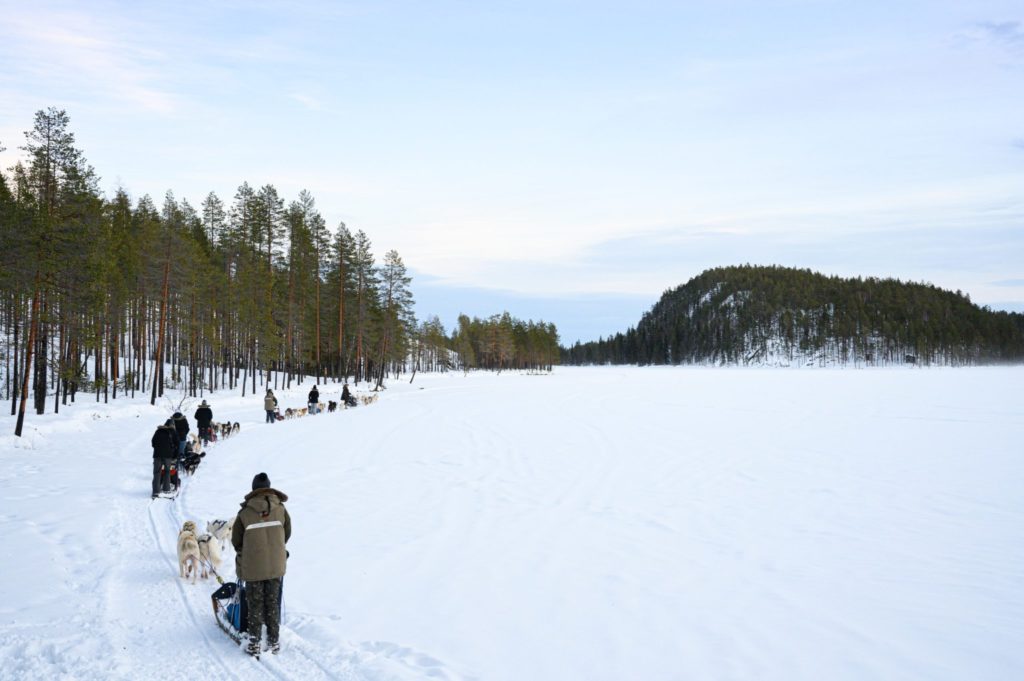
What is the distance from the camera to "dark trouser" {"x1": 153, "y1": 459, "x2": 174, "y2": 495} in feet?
42.1

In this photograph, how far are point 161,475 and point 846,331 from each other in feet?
593

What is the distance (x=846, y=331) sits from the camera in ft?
532

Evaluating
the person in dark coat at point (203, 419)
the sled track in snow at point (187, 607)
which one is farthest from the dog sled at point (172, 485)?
the person in dark coat at point (203, 419)

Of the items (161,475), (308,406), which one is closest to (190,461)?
(161,475)

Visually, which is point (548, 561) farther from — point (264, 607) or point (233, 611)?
point (233, 611)

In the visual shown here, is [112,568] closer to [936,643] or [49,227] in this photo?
[936,643]

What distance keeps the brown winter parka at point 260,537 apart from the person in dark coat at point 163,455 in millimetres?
7846

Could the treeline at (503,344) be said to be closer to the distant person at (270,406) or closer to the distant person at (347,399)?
the distant person at (347,399)

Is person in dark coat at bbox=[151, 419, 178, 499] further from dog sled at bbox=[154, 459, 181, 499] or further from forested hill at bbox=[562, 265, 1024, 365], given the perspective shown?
forested hill at bbox=[562, 265, 1024, 365]

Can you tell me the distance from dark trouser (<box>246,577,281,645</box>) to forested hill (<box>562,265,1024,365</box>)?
567ft

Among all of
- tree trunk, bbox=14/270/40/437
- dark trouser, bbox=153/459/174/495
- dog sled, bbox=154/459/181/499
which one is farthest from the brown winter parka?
tree trunk, bbox=14/270/40/437

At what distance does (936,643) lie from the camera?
6574mm

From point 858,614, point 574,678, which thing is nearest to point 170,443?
point 574,678

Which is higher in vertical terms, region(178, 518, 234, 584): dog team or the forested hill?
the forested hill
